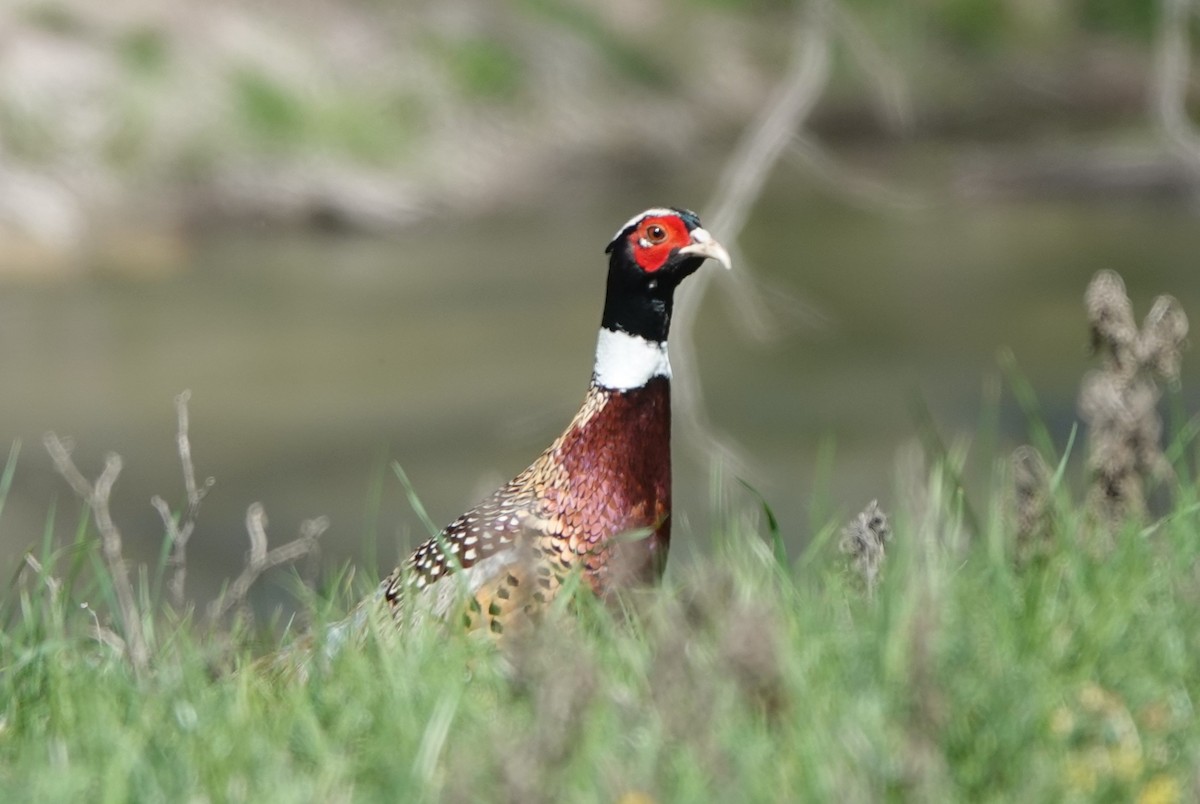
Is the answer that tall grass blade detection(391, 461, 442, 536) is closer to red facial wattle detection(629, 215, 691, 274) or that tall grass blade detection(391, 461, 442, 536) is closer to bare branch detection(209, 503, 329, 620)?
bare branch detection(209, 503, 329, 620)

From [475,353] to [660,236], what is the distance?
866cm

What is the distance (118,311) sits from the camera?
1377cm

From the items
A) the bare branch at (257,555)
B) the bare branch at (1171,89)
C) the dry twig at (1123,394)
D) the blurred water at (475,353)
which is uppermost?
the bare branch at (1171,89)

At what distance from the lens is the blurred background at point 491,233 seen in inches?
419

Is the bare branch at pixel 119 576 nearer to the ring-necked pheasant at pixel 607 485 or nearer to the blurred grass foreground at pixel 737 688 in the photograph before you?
the blurred grass foreground at pixel 737 688

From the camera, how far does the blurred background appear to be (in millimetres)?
10641

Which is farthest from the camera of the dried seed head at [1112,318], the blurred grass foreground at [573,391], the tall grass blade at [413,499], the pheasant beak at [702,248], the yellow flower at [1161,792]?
the pheasant beak at [702,248]

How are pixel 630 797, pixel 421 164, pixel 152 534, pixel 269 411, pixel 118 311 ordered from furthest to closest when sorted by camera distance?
pixel 421 164
pixel 118 311
pixel 269 411
pixel 152 534
pixel 630 797

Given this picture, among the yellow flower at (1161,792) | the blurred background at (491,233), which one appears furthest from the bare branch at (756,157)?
the yellow flower at (1161,792)

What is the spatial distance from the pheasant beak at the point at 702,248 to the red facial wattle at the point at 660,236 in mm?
12

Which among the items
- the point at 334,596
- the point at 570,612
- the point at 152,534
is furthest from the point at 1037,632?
the point at 152,534

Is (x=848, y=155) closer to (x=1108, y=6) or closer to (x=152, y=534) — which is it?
(x=1108, y=6)

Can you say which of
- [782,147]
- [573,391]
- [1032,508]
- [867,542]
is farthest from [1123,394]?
[573,391]

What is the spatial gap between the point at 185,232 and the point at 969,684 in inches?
540
